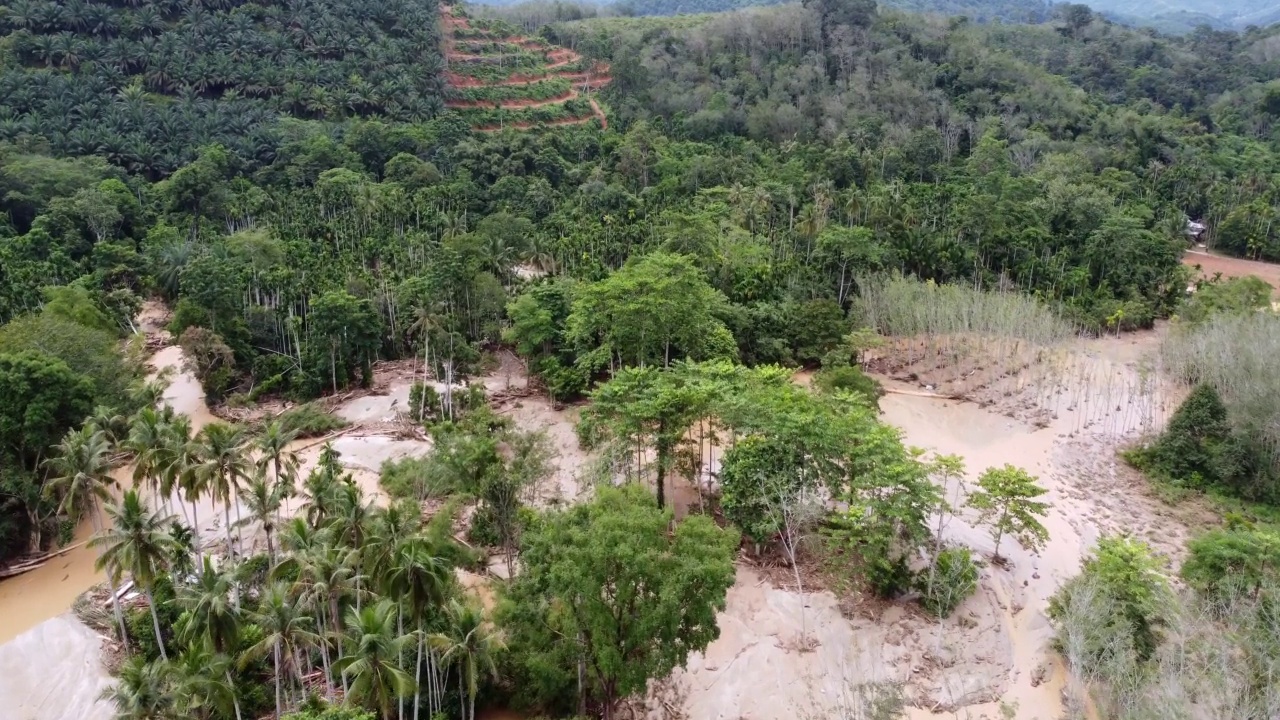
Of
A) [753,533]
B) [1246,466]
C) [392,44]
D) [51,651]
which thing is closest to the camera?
[51,651]

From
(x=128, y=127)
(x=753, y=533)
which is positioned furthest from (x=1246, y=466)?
(x=128, y=127)

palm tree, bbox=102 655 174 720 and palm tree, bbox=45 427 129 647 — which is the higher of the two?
palm tree, bbox=45 427 129 647

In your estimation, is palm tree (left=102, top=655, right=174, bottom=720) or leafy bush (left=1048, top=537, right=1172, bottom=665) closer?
palm tree (left=102, top=655, right=174, bottom=720)

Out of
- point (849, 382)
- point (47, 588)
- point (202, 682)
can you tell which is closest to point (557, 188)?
point (849, 382)

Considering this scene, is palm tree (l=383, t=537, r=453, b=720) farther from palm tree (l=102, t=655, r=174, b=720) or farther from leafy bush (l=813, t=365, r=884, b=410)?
leafy bush (l=813, t=365, r=884, b=410)

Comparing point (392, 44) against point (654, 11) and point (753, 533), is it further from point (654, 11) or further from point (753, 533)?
point (654, 11)

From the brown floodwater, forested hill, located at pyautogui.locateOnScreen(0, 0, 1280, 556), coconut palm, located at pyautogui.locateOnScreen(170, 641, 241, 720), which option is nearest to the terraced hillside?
forested hill, located at pyautogui.locateOnScreen(0, 0, 1280, 556)

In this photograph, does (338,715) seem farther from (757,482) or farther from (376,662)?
(757,482)
